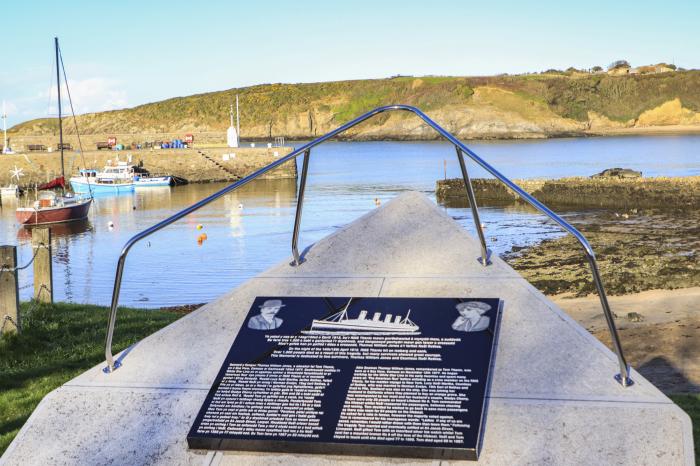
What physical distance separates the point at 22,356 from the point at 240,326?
16.5 feet

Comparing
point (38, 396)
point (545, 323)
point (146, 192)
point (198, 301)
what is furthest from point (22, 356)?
point (146, 192)

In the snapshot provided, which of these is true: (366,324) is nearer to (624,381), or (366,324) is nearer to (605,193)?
(624,381)

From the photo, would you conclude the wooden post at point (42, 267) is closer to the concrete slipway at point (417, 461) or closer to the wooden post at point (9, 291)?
the wooden post at point (9, 291)

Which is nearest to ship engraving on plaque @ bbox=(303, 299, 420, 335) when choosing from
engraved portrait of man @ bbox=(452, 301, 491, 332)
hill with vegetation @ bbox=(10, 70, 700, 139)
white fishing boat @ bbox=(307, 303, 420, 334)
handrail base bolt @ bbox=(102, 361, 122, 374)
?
white fishing boat @ bbox=(307, 303, 420, 334)

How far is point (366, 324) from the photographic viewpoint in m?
5.07

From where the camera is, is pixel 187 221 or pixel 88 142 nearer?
pixel 187 221

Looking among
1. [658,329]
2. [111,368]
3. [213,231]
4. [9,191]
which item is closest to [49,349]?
[111,368]

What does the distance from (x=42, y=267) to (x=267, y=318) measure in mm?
8318

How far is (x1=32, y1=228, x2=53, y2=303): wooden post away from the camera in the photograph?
1230cm

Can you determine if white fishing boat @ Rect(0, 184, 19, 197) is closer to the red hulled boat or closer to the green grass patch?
the red hulled boat

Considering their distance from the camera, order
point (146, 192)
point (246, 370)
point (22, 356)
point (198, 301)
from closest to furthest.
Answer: point (246, 370), point (22, 356), point (198, 301), point (146, 192)

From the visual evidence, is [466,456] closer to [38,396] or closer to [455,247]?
[455,247]

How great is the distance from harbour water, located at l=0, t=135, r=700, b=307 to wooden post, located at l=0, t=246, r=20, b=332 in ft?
11.4

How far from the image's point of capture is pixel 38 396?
7742 millimetres
